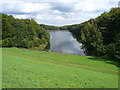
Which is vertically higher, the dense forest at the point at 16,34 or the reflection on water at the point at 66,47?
the dense forest at the point at 16,34

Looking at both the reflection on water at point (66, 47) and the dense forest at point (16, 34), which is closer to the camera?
the dense forest at point (16, 34)

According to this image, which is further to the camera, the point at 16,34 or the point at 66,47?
the point at 66,47

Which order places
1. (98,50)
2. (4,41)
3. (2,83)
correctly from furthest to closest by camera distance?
(4,41)
(98,50)
(2,83)

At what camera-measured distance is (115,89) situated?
9414 millimetres

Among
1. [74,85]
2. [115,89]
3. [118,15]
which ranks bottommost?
[115,89]

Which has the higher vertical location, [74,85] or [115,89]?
[74,85]

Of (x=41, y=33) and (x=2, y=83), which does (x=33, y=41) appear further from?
(x=2, y=83)

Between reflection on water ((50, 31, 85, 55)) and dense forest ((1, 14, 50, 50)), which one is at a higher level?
dense forest ((1, 14, 50, 50))

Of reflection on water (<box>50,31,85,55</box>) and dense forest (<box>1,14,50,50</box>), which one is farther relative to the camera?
reflection on water (<box>50,31,85,55</box>)

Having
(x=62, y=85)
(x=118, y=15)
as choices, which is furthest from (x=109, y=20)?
(x=62, y=85)

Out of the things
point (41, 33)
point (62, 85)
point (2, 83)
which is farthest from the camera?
point (41, 33)

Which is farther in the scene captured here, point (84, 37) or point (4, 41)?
point (4, 41)

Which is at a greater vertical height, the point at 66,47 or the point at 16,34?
the point at 16,34

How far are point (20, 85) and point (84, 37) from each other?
3547cm
